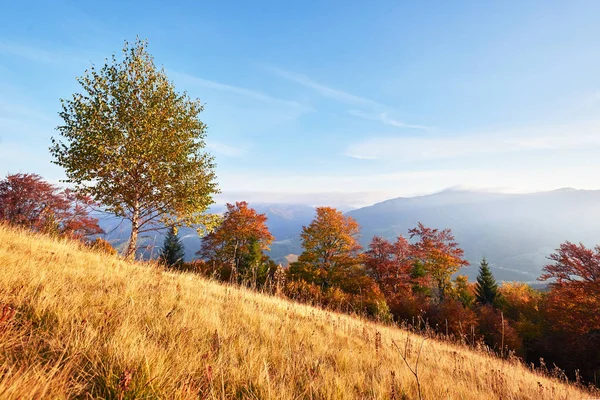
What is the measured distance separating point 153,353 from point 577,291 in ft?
103

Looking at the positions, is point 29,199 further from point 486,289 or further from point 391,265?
point 486,289

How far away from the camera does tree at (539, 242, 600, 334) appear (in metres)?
21.1

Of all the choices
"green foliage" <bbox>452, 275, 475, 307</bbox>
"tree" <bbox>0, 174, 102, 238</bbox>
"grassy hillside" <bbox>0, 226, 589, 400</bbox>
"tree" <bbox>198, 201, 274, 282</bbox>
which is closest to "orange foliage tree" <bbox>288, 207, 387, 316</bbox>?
"tree" <bbox>198, 201, 274, 282</bbox>

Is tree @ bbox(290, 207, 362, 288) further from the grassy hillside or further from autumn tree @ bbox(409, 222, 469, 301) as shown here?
the grassy hillside

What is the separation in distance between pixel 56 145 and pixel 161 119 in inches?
174

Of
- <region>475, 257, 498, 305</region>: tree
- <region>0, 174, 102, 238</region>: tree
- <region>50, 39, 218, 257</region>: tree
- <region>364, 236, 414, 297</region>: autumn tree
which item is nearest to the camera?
<region>50, 39, 218, 257</region>: tree

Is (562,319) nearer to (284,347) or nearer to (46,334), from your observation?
(284,347)

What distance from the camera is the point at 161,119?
12.6 m

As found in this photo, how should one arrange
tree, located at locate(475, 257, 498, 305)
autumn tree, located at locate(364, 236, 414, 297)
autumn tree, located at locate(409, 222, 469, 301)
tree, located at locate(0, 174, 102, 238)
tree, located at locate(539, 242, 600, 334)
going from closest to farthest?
tree, located at locate(539, 242, 600, 334) < tree, located at locate(0, 174, 102, 238) < autumn tree, located at locate(364, 236, 414, 297) < autumn tree, located at locate(409, 222, 469, 301) < tree, located at locate(475, 257, 498, 305)

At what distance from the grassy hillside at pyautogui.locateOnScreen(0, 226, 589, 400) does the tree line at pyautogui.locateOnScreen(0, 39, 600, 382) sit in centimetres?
142

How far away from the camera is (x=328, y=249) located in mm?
36688

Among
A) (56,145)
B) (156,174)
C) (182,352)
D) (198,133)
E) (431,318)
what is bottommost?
(431,318)

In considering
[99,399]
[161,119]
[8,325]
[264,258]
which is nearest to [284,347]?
[99,399]

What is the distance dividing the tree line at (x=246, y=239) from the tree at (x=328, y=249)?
145mm
